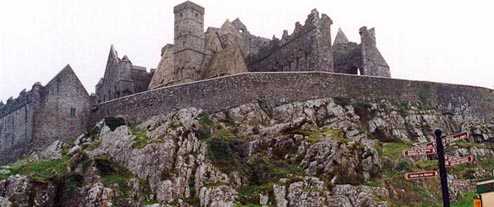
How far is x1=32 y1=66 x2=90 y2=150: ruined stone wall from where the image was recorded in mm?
52344

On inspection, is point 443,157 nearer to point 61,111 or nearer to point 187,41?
point 61,111

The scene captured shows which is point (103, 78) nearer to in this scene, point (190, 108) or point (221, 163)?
point (190, 108)

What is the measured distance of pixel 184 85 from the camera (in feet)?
162

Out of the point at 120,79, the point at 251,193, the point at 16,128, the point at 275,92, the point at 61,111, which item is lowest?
the point at 251,193

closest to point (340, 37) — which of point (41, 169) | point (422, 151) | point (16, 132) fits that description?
point (16, 132)

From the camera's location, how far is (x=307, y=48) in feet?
180

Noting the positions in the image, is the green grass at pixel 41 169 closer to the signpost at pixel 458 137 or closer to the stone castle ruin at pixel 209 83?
the stone castle ruin at pixel 209 83

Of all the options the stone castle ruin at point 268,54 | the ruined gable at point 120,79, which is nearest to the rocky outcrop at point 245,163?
the stone castle ruin at point 268,54

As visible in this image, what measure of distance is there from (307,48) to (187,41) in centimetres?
1099

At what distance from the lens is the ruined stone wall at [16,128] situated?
173 feet

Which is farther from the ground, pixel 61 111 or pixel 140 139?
pixel 61 111

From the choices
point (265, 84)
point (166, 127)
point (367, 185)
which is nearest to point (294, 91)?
point (265, 84)

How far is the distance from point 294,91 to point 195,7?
49.6 ft

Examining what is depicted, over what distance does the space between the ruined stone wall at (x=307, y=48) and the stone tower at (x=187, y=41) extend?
6.78 m
